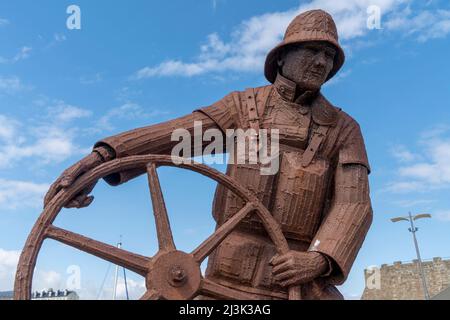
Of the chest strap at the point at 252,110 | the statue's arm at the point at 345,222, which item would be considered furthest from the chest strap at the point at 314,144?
the chest strap at the point at 252,110

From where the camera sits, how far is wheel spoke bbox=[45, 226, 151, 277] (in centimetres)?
263

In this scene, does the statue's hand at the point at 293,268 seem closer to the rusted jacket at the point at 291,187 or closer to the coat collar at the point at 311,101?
the rusted jacket at the point at 291,187

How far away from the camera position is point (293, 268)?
284cm

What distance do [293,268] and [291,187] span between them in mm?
588

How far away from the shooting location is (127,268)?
8.84 feet

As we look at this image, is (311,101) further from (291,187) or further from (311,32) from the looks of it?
(291,187)

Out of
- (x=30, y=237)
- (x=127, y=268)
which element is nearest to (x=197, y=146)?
(x=127, y=268)

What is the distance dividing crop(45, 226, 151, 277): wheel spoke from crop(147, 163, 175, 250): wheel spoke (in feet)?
0.49

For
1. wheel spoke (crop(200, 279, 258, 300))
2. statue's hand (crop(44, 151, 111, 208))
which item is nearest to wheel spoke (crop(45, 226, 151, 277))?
statue's hand (crop(44, 151, 111, 208))

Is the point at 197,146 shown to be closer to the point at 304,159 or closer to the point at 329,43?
the point at 304,159

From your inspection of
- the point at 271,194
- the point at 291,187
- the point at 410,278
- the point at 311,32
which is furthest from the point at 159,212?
the point at 410,278

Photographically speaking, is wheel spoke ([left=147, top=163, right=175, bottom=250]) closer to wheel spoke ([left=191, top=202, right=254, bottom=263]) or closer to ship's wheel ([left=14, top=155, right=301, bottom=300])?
ship's wheel ([left=14, top=155, right=301, bottom=300])

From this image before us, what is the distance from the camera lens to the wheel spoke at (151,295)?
8.54 ft
